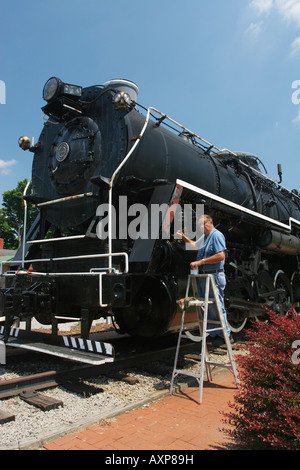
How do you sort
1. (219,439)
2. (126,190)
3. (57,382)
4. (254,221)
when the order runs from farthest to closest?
(254,221), (126,190), (57,382), (219,439)

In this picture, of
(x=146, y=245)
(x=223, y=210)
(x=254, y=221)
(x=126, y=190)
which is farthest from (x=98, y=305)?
(x=254, y=221)

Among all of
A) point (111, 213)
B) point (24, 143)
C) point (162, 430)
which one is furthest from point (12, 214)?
point (162, 430)

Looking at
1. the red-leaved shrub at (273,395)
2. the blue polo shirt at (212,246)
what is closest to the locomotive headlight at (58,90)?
the blue polo shirt at (212,246)

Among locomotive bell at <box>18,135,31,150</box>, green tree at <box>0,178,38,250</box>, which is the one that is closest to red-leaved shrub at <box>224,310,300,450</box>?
locomotive bell at <box>18,135,31,150</box>

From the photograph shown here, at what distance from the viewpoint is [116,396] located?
404 centimetres

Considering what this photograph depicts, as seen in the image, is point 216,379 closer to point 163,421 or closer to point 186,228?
point 163,421

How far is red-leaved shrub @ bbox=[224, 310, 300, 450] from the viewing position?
244 centimetres

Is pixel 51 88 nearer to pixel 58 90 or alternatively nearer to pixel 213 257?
pixel 58 90

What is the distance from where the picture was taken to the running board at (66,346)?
3.98m

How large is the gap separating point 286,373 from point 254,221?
4.37 m
